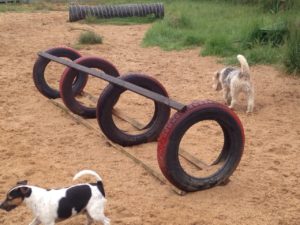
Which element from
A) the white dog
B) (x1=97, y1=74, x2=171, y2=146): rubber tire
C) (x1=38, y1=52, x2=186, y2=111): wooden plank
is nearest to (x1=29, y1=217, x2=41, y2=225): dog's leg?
(x1=38, y1=52, x2=186, y2=111): wooden plank

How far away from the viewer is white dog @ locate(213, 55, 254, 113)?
7250 mm

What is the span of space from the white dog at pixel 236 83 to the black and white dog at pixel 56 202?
386 cm

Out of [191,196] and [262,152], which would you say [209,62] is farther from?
[191,196]

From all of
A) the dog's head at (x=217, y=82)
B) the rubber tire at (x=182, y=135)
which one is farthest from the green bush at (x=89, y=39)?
the rubber tire at (x=182, y=135)

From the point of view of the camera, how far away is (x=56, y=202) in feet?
12.7

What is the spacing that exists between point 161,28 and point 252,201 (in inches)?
362

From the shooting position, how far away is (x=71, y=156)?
574cm

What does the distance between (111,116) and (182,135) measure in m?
1.56

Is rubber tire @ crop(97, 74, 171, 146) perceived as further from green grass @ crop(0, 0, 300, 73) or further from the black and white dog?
green grass @ crop(0, 0, 300, 73)

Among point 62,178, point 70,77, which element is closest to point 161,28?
point 70,77

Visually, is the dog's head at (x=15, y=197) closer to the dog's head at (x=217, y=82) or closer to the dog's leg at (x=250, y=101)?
the dog's leg at (x=250, y=101)

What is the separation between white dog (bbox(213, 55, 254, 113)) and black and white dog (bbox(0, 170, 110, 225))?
3857 millimetres

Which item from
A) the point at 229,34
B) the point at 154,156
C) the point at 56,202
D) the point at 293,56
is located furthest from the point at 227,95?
the point at 229,34

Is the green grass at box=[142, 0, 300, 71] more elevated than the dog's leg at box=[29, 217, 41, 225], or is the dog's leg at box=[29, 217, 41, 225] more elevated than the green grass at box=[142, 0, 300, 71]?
the dog's leg at box=[29, 217, 41, 225]
